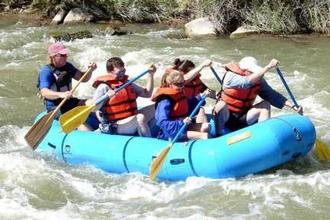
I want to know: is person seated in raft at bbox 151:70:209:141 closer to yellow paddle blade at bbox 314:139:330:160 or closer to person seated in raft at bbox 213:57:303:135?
person seated in raft at bbox 213:57:303:135

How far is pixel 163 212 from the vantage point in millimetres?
5133

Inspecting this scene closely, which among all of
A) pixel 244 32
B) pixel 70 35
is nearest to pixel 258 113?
pixel 244 32

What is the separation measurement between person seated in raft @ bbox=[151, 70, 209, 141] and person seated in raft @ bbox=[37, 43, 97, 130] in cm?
98

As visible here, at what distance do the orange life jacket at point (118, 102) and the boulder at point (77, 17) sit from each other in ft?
30.8

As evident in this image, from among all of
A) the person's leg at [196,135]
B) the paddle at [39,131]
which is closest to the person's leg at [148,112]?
the person's leg at [196,135]

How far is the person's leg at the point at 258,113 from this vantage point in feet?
20.0

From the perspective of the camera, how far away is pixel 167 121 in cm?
584

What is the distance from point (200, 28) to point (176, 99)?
7.96m

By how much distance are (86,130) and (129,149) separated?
0.78 m

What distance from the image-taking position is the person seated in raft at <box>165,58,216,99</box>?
6191mm

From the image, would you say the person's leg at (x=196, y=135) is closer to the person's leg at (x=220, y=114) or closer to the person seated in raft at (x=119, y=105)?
the person's leg at (x=220, y=114)

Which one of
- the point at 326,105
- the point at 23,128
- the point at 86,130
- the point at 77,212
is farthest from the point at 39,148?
the point at 326,105

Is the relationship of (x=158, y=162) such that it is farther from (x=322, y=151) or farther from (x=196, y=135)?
(x=322, y=151)

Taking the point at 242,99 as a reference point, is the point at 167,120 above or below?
below
